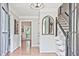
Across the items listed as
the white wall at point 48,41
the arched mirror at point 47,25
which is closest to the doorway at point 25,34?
→ the white wall at point 48,41

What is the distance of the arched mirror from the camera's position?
6.66 meters

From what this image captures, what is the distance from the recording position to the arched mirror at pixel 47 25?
6657 mm

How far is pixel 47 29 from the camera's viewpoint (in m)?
6.75

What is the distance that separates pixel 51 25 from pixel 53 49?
1.07 m

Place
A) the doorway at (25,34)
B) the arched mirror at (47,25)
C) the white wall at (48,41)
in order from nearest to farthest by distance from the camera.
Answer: the white wall at (48,41), the arched mirror at (47,25), the doorway at (25,34)

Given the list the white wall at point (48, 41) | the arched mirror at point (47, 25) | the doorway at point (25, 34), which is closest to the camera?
the white wall at point (48, 41)

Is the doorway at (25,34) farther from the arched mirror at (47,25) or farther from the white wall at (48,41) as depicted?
the arched mirror at (47,25)

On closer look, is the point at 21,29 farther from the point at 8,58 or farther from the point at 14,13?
the point at 8,58

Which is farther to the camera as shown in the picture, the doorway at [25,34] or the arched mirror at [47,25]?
the doorway at [25,34]

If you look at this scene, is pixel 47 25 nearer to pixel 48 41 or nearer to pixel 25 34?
pixel 48 41

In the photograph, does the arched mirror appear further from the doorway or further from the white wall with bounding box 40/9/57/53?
the doorway

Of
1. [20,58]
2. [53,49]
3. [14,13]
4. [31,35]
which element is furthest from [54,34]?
[20,58]

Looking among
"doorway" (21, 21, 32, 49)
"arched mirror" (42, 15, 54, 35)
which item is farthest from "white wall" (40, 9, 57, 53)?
"doorway" (21, 21, 32, 49)

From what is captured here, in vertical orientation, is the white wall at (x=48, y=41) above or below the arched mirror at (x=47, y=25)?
below
